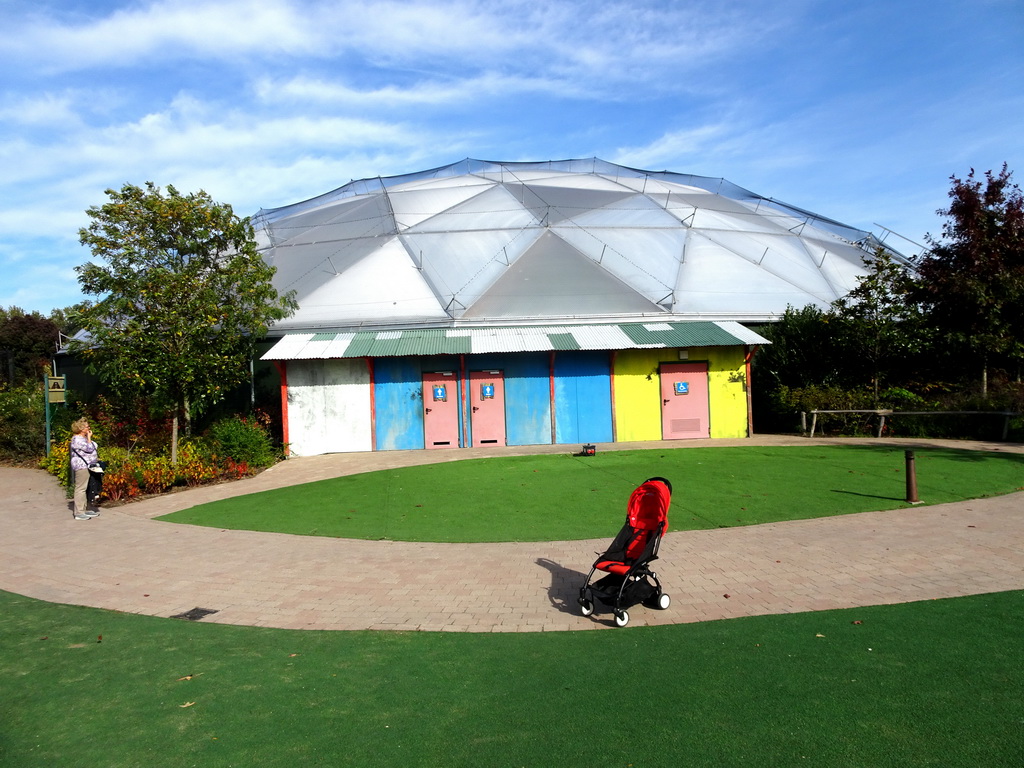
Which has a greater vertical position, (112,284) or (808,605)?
(112,284)

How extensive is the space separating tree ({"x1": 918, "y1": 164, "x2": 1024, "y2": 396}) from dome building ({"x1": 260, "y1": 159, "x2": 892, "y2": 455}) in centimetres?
450

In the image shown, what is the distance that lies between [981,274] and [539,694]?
55.9 ft

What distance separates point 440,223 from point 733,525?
59.2 ft

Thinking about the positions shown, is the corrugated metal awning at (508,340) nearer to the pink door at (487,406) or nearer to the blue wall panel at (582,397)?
the blue wall panel at (582,397)

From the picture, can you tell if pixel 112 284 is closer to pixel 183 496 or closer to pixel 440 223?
pixel 183 496

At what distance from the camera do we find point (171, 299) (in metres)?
14.8

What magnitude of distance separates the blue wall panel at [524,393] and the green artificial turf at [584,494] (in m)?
3.56

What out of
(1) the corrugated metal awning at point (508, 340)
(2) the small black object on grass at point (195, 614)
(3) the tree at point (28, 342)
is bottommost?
(2) the small black object on grass at point (195, 614)

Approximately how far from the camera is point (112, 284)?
577 inches

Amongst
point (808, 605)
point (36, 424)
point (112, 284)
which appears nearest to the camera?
point (808, 605)

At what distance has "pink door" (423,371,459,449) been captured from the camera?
19.0 meters

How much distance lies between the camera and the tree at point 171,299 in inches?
570

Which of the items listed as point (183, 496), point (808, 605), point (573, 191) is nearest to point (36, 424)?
point (183, 496)

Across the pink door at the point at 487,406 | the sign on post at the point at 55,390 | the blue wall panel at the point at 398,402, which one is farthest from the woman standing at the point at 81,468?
the pink door at the point at 487,406
